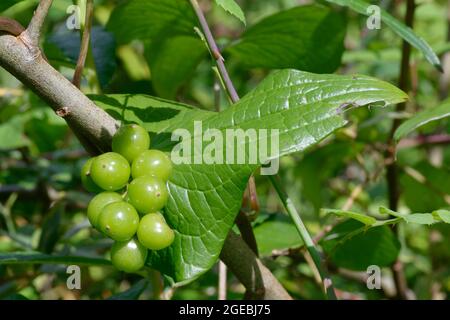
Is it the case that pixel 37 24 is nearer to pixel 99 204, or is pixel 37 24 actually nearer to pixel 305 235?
pixel 99 204

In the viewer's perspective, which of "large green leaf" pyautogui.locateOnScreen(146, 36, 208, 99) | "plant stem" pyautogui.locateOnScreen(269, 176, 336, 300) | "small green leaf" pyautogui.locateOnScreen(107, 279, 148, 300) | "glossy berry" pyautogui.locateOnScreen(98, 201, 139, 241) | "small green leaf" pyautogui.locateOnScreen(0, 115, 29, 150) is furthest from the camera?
"small green leaf" pyautogui.locateOnScreen(0, 115, 29, 150)

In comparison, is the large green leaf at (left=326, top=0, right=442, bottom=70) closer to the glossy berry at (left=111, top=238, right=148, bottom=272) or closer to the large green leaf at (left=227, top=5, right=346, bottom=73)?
the large green leaf at (left=227, top=5, right=346, bottom=73)

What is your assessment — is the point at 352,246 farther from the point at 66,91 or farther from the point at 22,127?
the point at 22,127

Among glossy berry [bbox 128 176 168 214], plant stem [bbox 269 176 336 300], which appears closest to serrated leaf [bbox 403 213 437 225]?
plant stem [bbox 269 176 336 300]

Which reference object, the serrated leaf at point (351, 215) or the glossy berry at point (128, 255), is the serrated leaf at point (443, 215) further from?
the glossy berry at point (128, 255)

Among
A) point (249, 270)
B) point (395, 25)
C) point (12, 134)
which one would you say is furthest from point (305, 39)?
point (12, 134)

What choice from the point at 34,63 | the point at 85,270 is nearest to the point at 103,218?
the point at 34,63

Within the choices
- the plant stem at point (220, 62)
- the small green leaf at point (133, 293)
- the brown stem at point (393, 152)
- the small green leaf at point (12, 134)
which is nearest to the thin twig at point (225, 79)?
the plant stem at point (220, 62)
